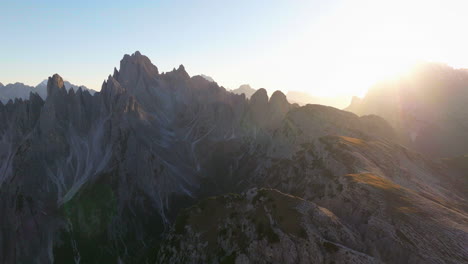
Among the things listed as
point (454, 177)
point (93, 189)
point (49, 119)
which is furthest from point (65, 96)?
→ point (454, 177)

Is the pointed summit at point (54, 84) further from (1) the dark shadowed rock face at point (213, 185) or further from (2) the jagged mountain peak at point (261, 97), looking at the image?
(2) the jagged mountain peak at point (261, 97)

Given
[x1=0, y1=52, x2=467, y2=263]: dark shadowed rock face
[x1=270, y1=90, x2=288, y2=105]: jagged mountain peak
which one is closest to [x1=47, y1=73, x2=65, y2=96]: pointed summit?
[x1=0, y1=52, x2=467, y2=263]: dark shadowed rock face

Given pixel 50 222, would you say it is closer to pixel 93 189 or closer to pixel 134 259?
pixel 93 189

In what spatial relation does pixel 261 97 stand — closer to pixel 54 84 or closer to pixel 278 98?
pixel 278 98

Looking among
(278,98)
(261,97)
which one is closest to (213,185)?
(261,97)

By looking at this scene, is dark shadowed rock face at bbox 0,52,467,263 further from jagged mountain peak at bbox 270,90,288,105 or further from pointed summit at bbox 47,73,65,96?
jagged mountain peak at bbox 270,90,288,105

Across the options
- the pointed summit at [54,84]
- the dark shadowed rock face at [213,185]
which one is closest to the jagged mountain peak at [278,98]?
the dark shadowed rock face at [213,185]
